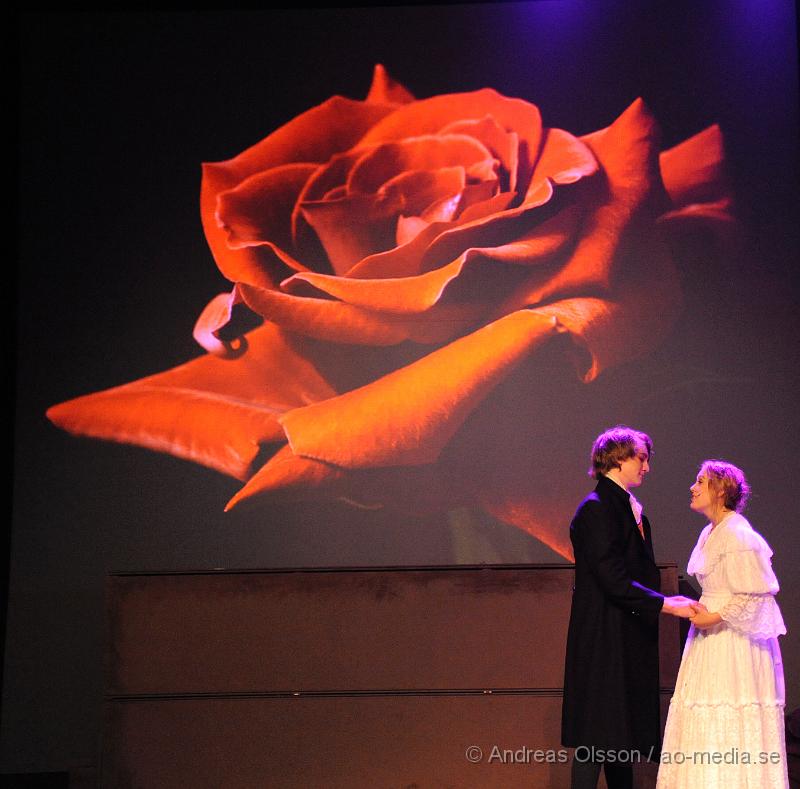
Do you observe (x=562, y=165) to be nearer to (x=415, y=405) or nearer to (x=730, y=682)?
(x=415, y=405)

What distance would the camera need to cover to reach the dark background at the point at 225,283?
15.8ft

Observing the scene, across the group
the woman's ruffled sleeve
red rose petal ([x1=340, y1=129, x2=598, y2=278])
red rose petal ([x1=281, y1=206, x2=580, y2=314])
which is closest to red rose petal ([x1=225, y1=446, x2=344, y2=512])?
red rose petal ([x1=281, y1=206, x2=580, y2=314])

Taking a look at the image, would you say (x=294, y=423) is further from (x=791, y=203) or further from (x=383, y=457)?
(x=791, y=203)

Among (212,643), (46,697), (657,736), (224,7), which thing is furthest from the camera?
(224,7)

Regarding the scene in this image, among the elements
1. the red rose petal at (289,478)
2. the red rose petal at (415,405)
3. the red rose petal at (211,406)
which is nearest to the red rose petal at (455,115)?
the red rose petal at (415,405)

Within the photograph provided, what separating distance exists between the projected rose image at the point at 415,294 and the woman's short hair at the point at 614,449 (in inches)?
54.0

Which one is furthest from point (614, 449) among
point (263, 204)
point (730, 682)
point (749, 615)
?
point (263, 204)

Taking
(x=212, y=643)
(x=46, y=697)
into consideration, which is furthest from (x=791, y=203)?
(x=46, y=697)

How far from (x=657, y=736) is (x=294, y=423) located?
2302mm

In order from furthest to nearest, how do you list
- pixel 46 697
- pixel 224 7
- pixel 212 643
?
1. pixel 224 7
2. pixel 46 697
3. pixel 212 643

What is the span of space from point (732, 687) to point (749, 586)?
12.5 inches

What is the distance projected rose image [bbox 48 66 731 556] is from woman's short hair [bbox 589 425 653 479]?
1.37 meters

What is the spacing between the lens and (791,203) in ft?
16.2

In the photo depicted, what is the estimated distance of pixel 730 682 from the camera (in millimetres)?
3242
